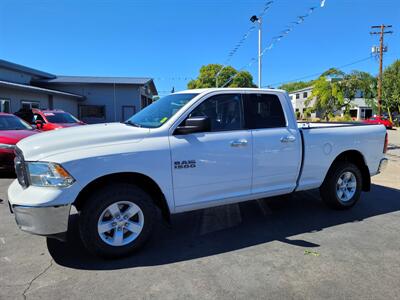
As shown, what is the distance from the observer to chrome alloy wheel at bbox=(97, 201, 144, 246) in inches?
138

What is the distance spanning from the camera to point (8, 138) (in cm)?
782

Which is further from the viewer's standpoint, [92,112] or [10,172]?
[92,112]

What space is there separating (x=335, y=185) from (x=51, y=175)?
4.30 meters

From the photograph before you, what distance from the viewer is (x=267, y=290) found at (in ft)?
9.95

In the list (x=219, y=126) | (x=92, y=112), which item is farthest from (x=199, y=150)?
(x=92, y=112)

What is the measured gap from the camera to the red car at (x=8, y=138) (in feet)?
25.3

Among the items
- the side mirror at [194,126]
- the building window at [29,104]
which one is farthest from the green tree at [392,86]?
the side mirror at [194,126]

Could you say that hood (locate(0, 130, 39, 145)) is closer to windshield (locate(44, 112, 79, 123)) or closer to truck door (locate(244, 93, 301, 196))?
windshield (locate(44, 112, 79, 123))

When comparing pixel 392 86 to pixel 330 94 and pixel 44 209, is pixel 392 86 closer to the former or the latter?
pixel 330 94

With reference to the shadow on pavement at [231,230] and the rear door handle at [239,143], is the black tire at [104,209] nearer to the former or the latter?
the shadow on pavement at [231,230]

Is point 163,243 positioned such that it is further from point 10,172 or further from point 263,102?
point 10,172

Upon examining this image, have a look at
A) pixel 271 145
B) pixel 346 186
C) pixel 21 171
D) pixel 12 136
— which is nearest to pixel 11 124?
pixel 12 136

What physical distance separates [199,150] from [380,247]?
2.62 metres

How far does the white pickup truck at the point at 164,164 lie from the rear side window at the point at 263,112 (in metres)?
0.02
